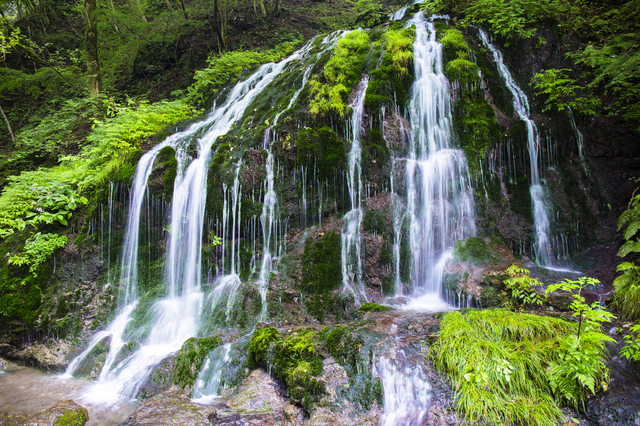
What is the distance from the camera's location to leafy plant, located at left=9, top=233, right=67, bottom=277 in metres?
7.07

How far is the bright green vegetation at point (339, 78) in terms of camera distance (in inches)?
309

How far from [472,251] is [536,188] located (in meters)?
3.17

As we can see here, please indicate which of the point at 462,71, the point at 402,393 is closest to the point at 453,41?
the point at 462,71

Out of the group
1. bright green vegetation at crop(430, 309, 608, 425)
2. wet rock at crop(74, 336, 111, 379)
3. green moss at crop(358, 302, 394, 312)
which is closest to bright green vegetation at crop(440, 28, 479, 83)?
green moss at crop(358, 302, 394, 312)

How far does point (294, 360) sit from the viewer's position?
12.8 feet

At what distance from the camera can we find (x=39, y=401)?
15.8ft

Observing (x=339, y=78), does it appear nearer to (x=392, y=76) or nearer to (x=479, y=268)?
(x=392, y=76)

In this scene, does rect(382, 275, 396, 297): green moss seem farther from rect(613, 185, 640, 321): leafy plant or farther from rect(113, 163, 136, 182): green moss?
rect(113, 163, 136, 182): green moss

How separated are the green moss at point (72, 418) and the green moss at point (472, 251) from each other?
21.0 feet

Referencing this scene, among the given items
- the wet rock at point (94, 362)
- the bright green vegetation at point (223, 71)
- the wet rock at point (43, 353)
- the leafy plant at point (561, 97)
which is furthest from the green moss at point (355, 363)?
the bright green vegetation at point (223, 71)

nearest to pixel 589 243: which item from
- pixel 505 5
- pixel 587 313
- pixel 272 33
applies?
pixel 587 313

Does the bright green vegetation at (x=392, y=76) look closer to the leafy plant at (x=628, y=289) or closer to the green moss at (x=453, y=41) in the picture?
the green moss at (x=453, y=41)

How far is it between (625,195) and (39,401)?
13.0 m

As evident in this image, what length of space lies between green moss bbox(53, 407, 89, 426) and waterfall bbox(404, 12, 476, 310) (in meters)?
5.14
